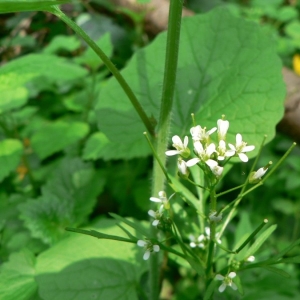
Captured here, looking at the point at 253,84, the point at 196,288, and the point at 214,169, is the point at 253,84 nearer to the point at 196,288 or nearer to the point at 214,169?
the point at 214,169

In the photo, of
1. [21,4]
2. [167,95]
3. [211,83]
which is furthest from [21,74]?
[21,4]

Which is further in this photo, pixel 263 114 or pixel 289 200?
pixel 289 200

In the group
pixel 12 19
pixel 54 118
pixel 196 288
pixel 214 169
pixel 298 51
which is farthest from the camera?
pixel 298 51

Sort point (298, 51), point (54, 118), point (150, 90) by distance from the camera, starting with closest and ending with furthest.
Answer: point (150, 90)
point (54, 118)
point (298, 51)

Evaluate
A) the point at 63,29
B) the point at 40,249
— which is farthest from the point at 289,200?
the point at 63,29

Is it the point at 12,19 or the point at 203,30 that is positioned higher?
the point at 203,30

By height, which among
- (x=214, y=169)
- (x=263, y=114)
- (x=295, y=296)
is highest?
(x=214, y=169)

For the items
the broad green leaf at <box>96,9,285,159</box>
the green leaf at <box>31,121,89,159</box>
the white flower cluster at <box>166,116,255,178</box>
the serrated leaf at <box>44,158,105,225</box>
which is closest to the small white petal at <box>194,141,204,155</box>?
the white flower cluster at <box>166,116,255,178</box>

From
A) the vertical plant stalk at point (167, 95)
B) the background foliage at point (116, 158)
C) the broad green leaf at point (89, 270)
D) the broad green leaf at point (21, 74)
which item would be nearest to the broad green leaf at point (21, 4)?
the background foliage at point (116, 158)
